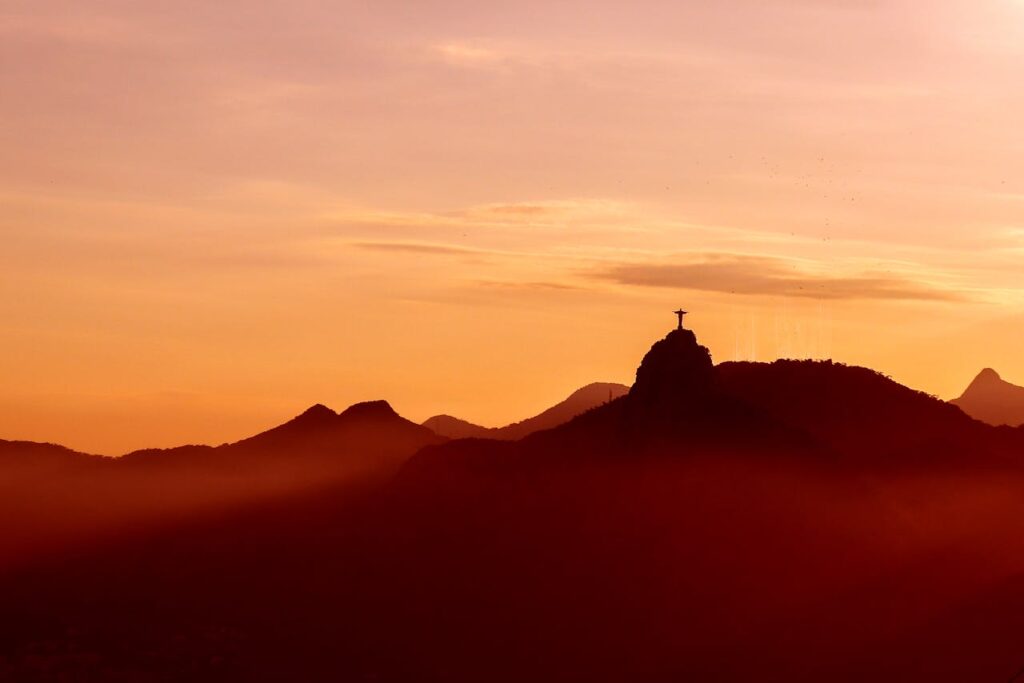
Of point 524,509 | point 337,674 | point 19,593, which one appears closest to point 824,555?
point 524,509

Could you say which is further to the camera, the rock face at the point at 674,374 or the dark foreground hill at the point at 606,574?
the rock face at the point at 674,374

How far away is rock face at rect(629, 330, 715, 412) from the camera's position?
177000 millimetres

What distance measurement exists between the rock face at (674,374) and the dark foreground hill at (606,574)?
238mm

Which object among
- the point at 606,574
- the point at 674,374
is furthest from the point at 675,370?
the point at 606,574

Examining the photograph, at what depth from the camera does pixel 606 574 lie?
174m

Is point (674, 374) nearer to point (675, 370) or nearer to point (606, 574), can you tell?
point (675, 370)

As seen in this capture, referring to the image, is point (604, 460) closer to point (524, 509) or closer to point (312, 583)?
point (524, 509)

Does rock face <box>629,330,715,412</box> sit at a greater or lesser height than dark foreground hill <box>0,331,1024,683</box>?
greater

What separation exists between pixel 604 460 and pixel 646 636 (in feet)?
79.0

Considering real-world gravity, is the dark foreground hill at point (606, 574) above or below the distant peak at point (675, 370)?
below

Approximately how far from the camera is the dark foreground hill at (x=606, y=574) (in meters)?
162

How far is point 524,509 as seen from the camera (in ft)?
608

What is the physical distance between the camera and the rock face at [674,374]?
581 ft

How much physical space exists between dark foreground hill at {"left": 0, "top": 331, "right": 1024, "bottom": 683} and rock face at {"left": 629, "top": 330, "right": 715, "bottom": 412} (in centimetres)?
24
